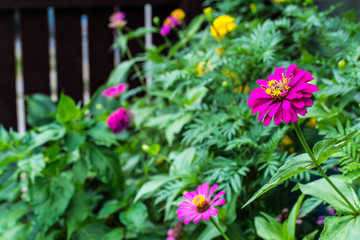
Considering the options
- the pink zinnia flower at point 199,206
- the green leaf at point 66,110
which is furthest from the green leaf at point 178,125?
the pink zinnia flower at point 199,206

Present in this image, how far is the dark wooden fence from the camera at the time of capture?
7.55 ft

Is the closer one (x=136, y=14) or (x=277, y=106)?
(x=277, y=106)

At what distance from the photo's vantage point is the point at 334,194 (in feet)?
2.60

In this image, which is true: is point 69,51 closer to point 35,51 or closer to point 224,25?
point 35,51

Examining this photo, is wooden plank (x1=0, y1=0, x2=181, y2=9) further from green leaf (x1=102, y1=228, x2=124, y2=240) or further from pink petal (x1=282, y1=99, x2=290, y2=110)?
pink petal (x1=282, y1=99, x2=290, y2=110)

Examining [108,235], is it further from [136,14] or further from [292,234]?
[136,14]

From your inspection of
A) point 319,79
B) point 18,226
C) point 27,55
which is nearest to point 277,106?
point 319,79

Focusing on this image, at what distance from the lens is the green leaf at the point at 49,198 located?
4.35 ft

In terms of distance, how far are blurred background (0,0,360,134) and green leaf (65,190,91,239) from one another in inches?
41.4

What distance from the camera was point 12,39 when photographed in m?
2.31

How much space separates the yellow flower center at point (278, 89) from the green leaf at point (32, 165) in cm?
91

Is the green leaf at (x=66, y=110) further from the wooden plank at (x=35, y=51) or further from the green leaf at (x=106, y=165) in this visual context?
the wooden plank at (x=35, y=51)

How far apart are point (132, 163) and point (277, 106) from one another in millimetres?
1066

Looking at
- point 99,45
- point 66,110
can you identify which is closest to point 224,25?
point 66,110
